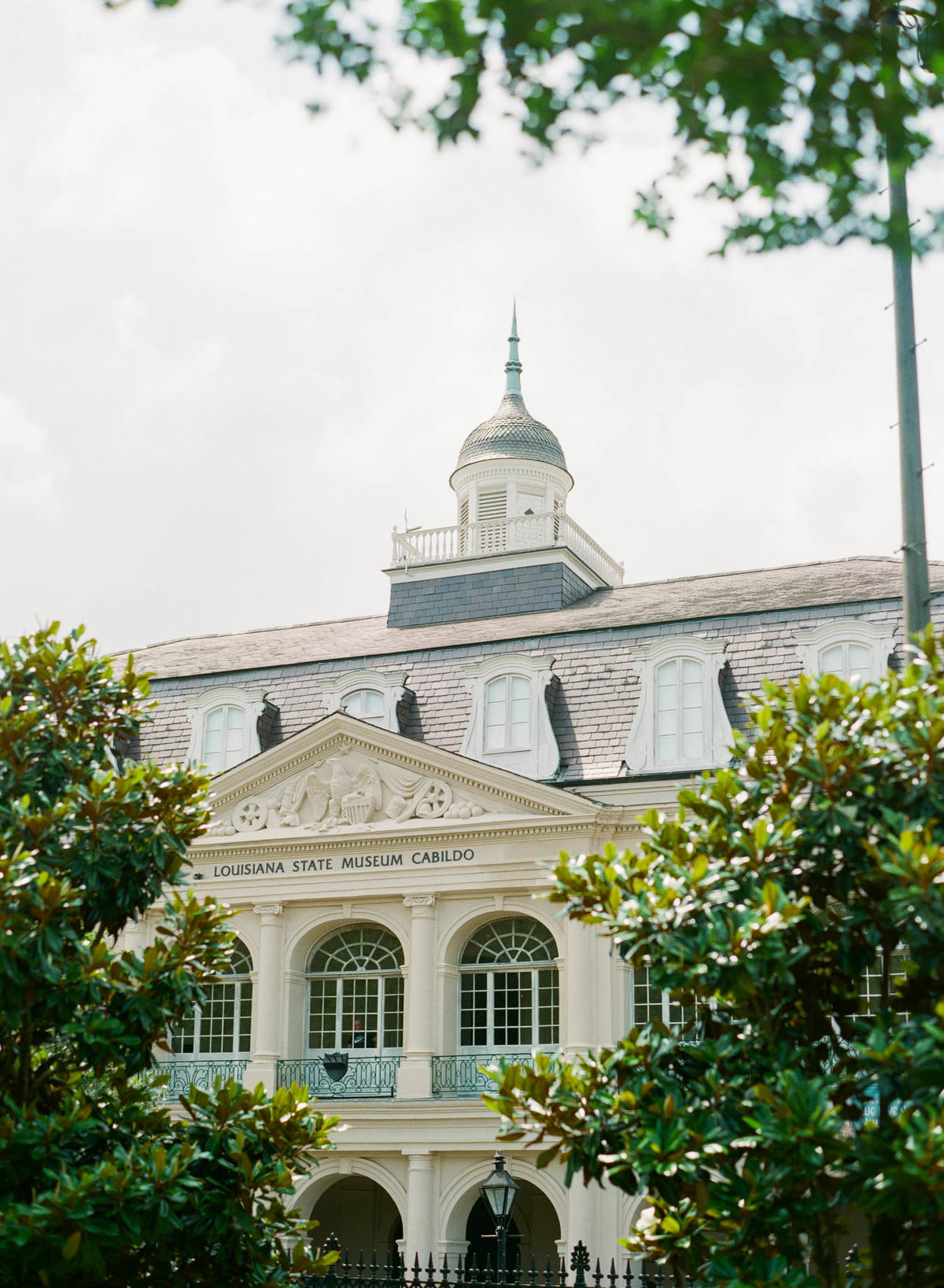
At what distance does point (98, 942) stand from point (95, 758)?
190cm

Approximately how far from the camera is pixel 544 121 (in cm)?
560

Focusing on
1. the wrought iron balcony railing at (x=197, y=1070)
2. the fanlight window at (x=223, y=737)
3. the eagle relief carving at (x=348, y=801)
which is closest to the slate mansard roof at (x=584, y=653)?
the fanlight window at (x=223, y=737)

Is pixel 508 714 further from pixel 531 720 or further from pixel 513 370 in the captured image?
pixel 513 370

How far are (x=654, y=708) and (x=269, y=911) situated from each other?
7.73 m

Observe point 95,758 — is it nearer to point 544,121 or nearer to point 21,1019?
point 21,1019

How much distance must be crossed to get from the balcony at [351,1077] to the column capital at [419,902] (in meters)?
2.53

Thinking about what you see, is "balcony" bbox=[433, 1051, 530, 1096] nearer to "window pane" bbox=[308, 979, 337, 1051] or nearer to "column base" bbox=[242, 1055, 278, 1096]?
"window pane" bbox=[308, 979, 337, 1051]

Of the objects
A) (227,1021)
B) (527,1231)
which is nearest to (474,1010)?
(527,1231)

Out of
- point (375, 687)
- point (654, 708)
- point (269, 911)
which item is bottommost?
point (269, 911)

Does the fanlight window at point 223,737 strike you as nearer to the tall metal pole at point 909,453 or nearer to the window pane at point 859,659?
the window pane at point 859,659

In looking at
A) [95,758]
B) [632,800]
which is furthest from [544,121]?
[632,800]

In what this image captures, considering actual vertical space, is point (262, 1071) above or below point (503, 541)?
below

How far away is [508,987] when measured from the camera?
26391 mm

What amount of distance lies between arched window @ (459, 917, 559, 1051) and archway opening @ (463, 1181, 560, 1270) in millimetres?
2803
